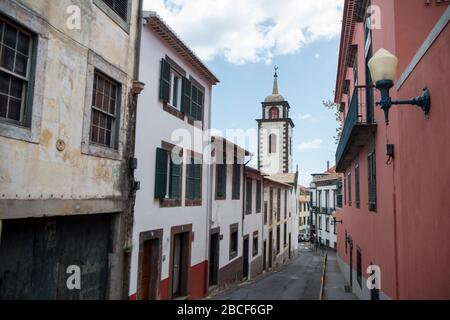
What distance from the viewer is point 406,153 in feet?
21.8

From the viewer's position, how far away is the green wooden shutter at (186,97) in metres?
12.4

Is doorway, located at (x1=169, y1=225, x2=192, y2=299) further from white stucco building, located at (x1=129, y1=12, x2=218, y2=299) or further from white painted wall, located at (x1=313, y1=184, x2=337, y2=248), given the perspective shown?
white painted wall, located at (x1=313, y1=184, x2=337, y2=248)

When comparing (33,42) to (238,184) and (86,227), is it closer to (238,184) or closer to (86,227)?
(86,227)

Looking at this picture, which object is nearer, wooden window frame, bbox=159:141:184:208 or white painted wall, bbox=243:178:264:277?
wooden window frame, bbox=159:141:184:208

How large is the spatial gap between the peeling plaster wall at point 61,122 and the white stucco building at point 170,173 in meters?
1.68

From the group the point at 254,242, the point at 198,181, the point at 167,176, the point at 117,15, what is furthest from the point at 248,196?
the point at 117,15

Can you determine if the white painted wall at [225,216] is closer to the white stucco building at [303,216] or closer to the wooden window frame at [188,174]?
the wooden window frame at [188,174]

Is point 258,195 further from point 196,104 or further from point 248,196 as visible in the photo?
point 196,104

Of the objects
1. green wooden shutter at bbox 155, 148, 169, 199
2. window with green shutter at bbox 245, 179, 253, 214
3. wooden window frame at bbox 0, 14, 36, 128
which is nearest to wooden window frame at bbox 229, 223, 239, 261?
window with green shutter at bbox 245, 179, 253, 214

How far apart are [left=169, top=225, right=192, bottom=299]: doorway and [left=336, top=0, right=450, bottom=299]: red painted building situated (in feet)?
18.4

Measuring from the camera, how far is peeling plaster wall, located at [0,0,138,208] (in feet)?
18.8

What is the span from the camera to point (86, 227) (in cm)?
782
